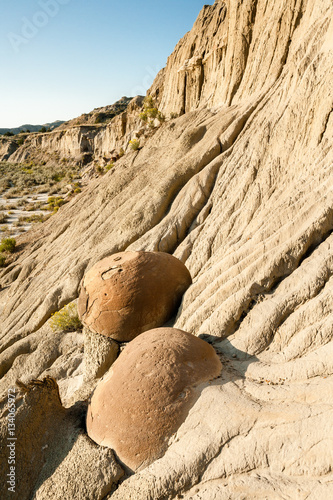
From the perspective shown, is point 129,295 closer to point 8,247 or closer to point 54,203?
point 8,247

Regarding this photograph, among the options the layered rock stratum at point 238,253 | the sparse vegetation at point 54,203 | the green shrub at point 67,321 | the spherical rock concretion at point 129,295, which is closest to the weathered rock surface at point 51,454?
the layered rock stratum at point 238,253

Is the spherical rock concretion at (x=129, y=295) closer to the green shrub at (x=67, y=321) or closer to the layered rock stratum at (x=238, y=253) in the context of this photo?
the layered rock stratum at (x=238, y=253)

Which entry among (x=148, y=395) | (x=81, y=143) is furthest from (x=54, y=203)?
(x=148, y=395)

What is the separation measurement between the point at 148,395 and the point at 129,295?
6.71ft

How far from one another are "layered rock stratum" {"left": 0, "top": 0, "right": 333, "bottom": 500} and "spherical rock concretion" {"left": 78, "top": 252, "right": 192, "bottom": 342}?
1.36 ft

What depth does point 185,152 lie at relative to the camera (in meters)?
10.4

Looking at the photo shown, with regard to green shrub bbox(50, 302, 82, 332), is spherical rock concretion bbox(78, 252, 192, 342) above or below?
above

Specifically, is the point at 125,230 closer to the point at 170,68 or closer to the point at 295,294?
the point at 295,294

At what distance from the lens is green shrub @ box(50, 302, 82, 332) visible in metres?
7.38

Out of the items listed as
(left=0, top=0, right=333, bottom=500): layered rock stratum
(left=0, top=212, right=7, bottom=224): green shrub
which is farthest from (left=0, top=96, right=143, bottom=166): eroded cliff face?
(left=0, top=0, right=333, bottom=500): layered rock stratum

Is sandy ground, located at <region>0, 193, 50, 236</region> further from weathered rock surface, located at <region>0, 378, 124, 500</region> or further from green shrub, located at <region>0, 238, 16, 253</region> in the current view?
weathered rock surface, located at <region>0, 378, 124, 500</region>

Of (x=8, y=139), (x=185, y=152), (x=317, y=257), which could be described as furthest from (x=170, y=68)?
(x=8, y=139)

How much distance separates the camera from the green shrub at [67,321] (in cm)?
738

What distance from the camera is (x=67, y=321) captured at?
24.2ft
